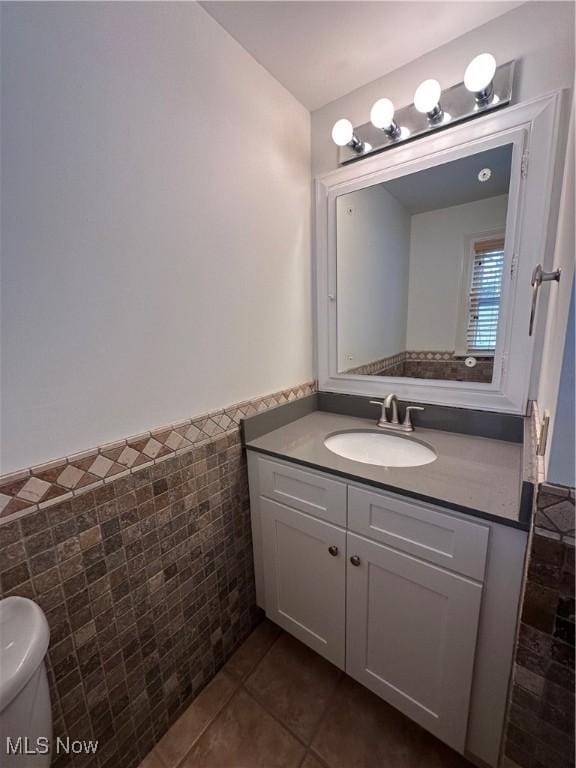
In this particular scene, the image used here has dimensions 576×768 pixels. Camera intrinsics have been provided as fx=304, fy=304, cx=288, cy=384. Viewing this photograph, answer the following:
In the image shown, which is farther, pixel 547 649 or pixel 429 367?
pixel 429 367

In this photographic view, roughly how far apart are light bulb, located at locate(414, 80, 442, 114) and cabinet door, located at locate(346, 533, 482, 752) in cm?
140

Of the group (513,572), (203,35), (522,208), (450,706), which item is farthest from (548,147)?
(450,706)

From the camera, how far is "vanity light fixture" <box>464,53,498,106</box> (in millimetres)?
895

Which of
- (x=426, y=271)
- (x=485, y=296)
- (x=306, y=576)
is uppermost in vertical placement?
(x=426, y=271)

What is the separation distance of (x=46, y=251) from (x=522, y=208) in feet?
4.40

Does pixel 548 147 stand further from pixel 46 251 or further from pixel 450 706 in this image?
pixel 450 706

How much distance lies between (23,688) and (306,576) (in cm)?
79

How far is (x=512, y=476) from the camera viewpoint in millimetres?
864

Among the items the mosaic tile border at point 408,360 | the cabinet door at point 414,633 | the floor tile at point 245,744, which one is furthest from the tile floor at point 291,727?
the mosaic tile border at point 408,360

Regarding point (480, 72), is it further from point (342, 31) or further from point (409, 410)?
point (409, 410)

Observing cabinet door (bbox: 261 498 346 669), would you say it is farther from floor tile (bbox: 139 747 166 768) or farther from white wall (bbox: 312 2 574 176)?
white wall (bbox: 312 2 574 176)

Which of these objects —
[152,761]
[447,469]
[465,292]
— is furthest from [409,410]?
[152,761]

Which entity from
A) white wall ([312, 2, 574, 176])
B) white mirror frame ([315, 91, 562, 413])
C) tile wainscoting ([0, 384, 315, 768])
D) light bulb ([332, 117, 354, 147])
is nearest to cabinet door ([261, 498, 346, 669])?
tile wainscoting ([0, 384, 315, 768])

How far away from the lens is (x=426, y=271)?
4.03ft
